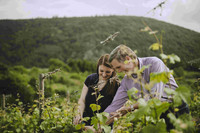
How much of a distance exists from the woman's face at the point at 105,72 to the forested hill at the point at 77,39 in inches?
21.0

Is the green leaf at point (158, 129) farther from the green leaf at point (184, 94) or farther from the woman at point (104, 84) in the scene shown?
the woman at point (104, 84)

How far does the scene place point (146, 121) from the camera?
2.52ft

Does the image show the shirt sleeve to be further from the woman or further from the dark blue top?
the dark blue top

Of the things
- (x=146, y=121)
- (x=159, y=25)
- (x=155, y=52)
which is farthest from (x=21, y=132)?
(x=159, y=25)

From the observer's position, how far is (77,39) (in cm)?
761

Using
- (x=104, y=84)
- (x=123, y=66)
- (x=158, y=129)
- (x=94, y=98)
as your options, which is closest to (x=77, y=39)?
(x=94, y=98)

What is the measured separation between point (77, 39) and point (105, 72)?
604 cm

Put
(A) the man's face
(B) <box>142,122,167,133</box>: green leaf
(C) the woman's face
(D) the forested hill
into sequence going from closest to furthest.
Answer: (B) <box>142,122,167,133</box>: green leaf
(A) the man's face
(C) the woman's face
(D) the forested hill

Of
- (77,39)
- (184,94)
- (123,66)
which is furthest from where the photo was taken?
(77,39)

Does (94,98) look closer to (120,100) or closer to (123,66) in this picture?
(120,100)

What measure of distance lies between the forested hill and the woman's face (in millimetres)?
532

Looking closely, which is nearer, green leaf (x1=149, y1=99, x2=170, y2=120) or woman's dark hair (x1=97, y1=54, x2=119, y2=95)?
green leaf (x1=149, y1=99, x2=170, y2=120)

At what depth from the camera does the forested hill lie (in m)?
2.42

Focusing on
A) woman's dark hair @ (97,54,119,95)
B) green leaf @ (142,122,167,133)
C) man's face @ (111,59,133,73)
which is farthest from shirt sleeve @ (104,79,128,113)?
green leaf @ (142,122,167,133)
